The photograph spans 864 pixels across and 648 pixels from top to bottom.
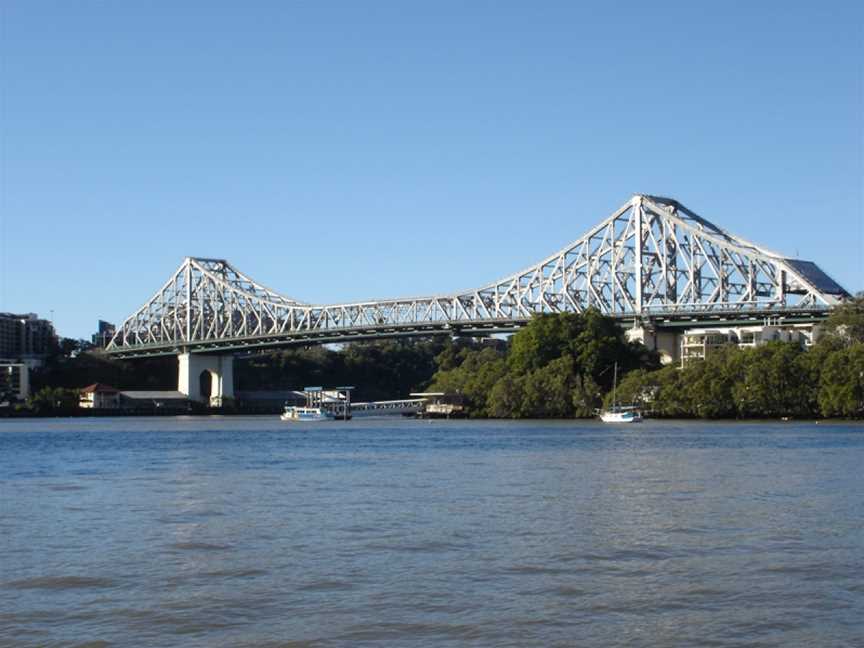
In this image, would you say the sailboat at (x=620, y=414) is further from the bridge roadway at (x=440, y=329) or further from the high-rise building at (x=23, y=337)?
the high-rise building at (x=23, y=337)

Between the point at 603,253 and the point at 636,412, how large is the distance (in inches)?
1261

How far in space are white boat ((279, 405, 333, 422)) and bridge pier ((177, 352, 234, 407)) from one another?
1630cm

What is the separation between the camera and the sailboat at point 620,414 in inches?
2963

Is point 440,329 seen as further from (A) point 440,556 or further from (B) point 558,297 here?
(A) point 440,556

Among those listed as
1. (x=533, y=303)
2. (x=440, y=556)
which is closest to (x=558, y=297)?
(x=533, y=303)

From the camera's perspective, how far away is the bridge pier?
397 feet

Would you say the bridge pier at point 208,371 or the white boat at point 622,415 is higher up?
the bridge pier at point 208,371

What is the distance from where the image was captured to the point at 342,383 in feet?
457

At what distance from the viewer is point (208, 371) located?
415 feet

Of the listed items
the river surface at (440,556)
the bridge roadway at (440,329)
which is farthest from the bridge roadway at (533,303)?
the river surface at (440,556)

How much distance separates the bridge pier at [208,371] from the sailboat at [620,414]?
49790 millimetres

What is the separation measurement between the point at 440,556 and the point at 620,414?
58942 mm

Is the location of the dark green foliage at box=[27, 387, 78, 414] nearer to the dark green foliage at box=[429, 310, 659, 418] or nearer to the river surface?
the dark green foliage at box=[429, 310, 659, 418]

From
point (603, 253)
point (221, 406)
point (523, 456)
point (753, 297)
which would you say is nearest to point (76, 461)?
point (523, 456)
